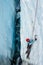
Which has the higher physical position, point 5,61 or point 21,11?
point 21,11

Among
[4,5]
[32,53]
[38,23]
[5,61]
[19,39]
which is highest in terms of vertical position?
[4,5]

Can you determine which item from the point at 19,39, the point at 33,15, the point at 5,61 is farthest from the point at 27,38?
the point at 5,61

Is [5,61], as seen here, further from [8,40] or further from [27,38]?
[27,38]

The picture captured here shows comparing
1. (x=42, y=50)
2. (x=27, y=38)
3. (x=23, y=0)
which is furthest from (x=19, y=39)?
(x=23, y=0)

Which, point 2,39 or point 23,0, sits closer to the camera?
point 23,0

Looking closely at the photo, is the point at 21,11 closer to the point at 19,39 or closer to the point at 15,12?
the point at 15,12

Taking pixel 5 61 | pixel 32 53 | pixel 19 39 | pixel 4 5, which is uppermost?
pixel 4 5
